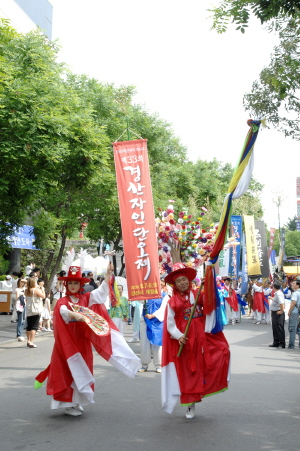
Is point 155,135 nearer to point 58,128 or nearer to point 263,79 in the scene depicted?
point 58,128

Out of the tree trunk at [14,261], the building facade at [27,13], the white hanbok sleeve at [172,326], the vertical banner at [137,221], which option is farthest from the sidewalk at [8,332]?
the building facade at [27,13]

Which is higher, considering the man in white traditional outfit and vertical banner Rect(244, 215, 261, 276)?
vertical banner Rect(244, 215, 261, 276)

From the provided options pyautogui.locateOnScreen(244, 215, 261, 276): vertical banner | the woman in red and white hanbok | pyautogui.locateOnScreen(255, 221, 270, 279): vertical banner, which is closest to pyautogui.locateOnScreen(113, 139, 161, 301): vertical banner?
the woman in red and white hanbok

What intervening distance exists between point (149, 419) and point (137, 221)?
4.69 metres

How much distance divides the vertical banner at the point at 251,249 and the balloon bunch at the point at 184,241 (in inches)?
435

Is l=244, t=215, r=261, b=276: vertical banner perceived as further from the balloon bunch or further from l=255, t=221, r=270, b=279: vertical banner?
the balloon bunch

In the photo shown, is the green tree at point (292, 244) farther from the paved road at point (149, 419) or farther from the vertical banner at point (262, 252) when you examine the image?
the paved road at point (149, 419)

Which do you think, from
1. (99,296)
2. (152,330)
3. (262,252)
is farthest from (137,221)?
(262,252)

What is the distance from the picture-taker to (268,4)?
7.14 metres

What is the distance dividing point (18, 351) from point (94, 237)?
16.9 meters

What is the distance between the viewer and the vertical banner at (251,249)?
25325mm

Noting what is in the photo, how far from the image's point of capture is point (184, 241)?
47.3 ft

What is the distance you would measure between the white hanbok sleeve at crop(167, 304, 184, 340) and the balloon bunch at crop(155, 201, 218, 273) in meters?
7.24

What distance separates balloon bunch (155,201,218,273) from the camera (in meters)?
14.4
